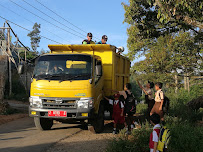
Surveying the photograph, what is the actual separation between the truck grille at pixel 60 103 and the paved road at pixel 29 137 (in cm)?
93

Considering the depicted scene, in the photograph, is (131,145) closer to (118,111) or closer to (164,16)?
(118,111)

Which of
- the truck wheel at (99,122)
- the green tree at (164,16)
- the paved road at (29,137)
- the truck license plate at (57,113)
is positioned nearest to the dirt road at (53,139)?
the paved road at (29,137)

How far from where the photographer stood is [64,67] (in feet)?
22.7

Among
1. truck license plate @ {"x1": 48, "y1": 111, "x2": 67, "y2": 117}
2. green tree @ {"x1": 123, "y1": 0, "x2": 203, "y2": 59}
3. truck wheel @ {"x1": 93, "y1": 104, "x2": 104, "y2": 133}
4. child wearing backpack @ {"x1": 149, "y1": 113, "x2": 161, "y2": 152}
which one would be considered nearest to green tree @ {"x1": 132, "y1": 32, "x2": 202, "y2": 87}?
green tree @ {"x1": 123, "y1": 0, "x2": 203, "y2": 59}

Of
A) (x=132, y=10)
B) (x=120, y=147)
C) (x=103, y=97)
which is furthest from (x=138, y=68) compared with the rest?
(x=120, y=147)

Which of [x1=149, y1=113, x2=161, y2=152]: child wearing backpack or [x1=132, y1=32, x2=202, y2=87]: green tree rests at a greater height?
[x1=132, y1=32, x2=202, y2=87]: green tree

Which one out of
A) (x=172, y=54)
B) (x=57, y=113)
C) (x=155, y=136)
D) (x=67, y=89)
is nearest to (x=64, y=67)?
(x=67, y=89)

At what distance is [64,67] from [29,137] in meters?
2.34

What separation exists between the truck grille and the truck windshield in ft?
2.10

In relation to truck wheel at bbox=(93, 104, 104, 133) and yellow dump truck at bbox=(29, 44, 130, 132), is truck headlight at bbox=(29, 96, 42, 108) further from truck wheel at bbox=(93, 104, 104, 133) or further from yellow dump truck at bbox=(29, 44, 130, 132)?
truck wheel at bbox=(93, 104, 104, 133)

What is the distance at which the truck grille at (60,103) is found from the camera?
6566 mm

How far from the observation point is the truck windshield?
22.3ft

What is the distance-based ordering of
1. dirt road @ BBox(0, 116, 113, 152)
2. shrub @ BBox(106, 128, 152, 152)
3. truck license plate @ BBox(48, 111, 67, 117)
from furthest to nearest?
1. truck license plate @ BBox(48, 111, 67, 117)
2. dirt road @ BBox(0, 116, 113, 152)
3. shrub @ BBox(106, 128, 152, 152)

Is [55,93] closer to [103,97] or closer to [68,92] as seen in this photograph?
[68,92]
